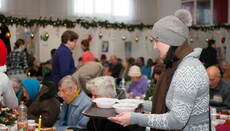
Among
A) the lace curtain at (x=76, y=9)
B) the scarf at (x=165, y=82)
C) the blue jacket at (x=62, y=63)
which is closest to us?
the scarf at (x=165, y=82)

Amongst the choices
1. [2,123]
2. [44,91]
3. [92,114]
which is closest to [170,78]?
[92,114]

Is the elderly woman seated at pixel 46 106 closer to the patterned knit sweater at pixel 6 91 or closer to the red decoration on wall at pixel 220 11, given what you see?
the patterned knit sweater at pixel 6 91

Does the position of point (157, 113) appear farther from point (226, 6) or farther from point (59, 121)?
point (226, 6)

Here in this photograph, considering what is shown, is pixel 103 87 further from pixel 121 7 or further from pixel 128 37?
pixel 121 7

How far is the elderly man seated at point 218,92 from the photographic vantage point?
4.20 meters

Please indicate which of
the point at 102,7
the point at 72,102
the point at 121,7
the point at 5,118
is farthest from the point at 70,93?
the point at 121,7

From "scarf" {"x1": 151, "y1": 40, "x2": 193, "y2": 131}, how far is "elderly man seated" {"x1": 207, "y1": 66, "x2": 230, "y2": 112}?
7.36ft

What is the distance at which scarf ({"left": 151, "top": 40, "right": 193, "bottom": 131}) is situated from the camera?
2.07 m

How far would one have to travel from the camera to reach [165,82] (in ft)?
7.04

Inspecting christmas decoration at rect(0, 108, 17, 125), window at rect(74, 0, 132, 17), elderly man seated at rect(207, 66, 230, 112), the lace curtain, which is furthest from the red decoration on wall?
christmas decoration at rect(0, 108, 17, 125)

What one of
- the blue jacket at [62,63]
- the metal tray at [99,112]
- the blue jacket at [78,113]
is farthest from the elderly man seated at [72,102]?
the blue jacket at [62,63]

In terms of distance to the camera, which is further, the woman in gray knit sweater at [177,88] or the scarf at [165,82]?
the scarf at [165,82]

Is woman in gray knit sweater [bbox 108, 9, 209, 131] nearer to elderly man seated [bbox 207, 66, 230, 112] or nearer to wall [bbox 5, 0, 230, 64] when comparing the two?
elderly man seated [bbox 207, 66, 230, 112]

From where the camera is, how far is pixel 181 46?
209cm
